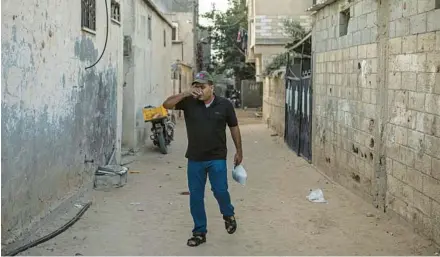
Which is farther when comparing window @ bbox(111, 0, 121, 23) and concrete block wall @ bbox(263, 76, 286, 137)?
concrete block wall @ bbox(263, 76, 286, 137)

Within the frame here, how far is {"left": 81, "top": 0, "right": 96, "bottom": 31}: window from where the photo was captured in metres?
8.29

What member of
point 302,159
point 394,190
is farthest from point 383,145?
point 302,159

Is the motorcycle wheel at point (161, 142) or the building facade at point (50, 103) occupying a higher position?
the building facade at point (50, 103)

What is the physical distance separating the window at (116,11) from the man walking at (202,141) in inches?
203

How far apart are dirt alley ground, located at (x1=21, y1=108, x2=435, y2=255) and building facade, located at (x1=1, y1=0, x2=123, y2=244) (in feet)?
1.59

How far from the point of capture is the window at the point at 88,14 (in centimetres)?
829

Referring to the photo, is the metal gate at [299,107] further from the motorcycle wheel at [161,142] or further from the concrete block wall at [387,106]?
the motorcycle wheel at [161,142]

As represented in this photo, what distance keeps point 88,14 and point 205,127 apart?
3562mm

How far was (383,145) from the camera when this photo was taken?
7660 millimetres

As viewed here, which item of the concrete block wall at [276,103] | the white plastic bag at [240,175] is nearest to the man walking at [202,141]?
the white plastic bag at [240,175]

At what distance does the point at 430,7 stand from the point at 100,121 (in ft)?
18.2

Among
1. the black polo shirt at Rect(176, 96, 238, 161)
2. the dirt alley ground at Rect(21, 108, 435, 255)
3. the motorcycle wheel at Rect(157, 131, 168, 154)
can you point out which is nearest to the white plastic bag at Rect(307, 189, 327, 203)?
the dirt alley ground at Rect(21, 108, 435, 255)

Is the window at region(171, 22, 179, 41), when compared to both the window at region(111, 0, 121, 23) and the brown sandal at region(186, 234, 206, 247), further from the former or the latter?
the brown sandal at region(186, 234, 206, 247)

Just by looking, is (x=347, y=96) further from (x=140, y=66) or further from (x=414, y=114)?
(x=140, y=66)
